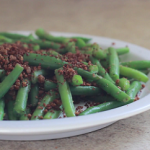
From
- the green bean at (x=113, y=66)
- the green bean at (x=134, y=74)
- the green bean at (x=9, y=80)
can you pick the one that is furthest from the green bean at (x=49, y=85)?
the green bean at (x=134, y=74)

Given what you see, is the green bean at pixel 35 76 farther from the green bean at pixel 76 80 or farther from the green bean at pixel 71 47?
the green bean at pixel 71 47

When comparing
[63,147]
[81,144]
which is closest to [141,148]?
[81,144]

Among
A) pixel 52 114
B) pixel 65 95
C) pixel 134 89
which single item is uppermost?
pixel 65 95

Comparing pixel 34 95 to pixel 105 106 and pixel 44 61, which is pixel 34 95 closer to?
pixel 44 61

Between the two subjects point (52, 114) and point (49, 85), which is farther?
point (49, 85)

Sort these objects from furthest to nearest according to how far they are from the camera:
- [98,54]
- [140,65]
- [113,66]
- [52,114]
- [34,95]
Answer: [140,65] < [98,54] < [113,66] < [34,95] < [52,114]

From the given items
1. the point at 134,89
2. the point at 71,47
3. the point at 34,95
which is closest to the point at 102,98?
the point at 134,89

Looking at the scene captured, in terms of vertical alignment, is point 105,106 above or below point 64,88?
below
